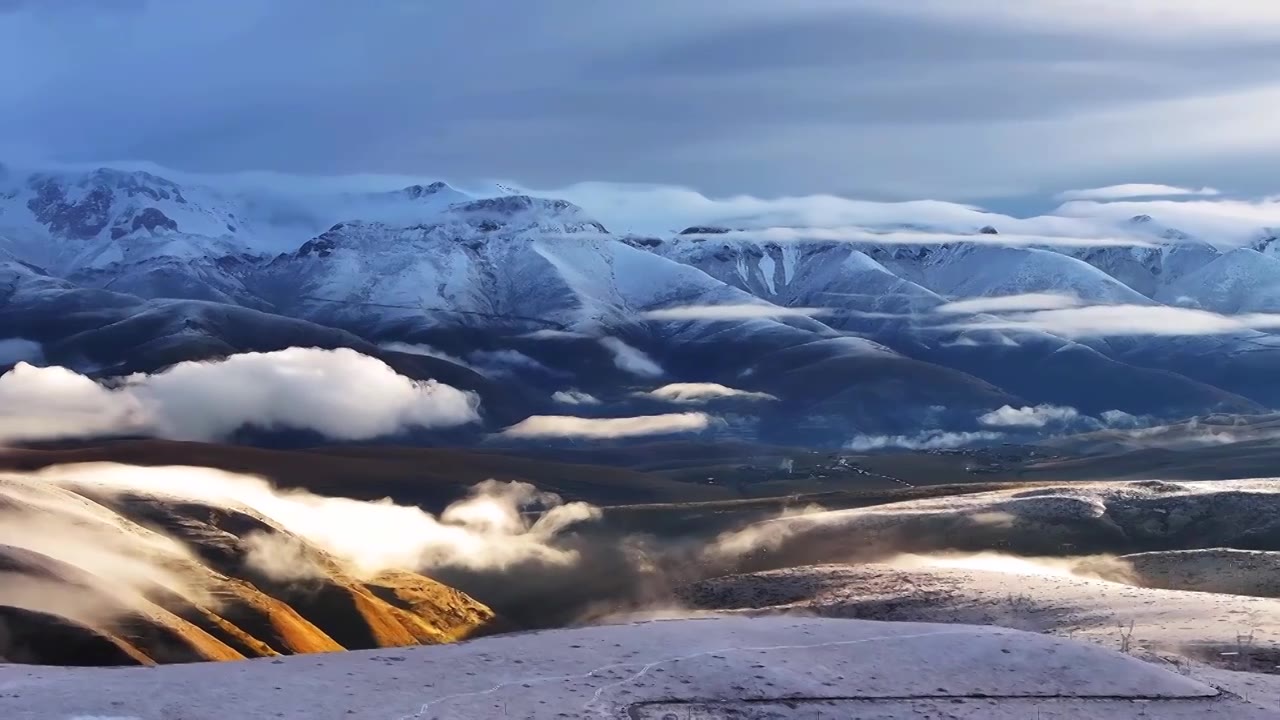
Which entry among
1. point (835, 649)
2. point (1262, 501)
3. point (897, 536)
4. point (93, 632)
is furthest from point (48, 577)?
point (1262, 501)

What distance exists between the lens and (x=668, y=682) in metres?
37.2

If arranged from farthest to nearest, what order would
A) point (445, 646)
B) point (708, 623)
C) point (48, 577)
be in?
1. point (48, 577)
2. point (708, 623)
3. point (445, 646)

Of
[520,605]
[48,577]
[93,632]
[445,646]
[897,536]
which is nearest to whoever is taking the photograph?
[445,646]

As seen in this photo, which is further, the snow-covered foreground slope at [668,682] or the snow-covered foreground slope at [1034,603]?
the snow-covered foreground slope at [1034,603]

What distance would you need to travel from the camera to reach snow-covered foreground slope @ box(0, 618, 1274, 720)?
1339 inches

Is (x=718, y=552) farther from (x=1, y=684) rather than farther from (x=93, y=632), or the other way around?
(x=1, y=684)

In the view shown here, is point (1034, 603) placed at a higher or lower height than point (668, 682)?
lower

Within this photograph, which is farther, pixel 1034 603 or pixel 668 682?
pixel 1034 603

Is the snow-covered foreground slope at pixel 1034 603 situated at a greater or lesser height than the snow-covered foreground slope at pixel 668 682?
lesser

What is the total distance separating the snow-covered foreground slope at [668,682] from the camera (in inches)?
1339

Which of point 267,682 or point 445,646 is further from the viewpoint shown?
point 445,646

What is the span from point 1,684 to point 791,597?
62408 millimetres

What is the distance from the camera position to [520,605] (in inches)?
4887

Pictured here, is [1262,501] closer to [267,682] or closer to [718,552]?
[718,552]
